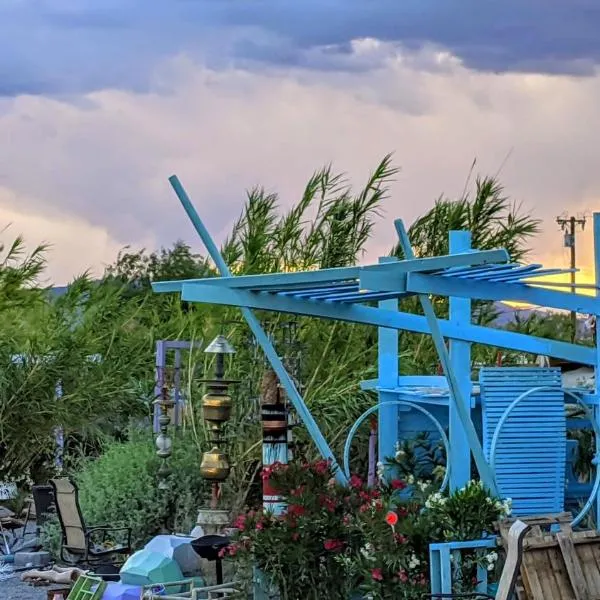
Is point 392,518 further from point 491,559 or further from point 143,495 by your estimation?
point 143,495

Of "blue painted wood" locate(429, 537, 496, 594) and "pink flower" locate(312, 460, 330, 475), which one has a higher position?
"pink flower" locate(312, 460, 330, 475)

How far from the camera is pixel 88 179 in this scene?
604 inches

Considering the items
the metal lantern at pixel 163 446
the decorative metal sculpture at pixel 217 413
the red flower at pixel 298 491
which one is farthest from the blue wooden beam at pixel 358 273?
the metal lantern at pixel 163 446

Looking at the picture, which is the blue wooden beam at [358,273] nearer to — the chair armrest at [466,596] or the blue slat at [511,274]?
the blue slat at [511,274]

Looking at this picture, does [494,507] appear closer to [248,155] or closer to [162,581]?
[162,581]

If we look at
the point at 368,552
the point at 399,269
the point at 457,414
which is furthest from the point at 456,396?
the point at 368,552

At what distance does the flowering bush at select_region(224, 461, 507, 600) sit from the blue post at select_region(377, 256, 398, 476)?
896 mm

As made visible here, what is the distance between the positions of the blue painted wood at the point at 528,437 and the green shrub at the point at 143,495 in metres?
3.98

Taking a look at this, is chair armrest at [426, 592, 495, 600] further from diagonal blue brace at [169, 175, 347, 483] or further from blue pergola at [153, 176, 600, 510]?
diagonal blue brace at [169, 175, 347, 483]

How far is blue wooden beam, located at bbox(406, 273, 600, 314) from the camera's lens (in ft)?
20.4

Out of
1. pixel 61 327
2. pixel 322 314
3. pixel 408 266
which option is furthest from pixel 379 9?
pixel 61 327

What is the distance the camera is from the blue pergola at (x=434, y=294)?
6176 millimetres

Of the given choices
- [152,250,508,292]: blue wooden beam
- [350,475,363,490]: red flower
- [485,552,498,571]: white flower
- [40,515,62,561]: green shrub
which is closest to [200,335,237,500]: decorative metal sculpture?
[40,515,62,561]: green shrub

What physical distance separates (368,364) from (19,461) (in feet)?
16.2
